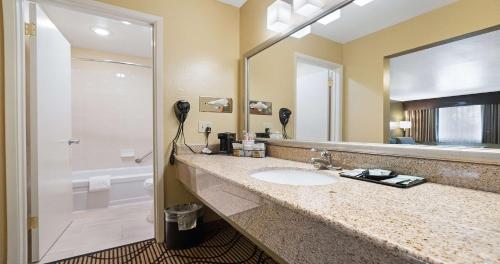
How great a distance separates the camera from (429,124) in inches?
36.7

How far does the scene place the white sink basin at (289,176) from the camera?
1.17 meters

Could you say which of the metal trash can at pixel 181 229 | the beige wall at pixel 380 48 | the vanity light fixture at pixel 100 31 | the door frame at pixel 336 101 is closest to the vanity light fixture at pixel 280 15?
the door frame at pixel 336 101

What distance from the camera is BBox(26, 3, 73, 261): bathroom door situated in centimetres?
152

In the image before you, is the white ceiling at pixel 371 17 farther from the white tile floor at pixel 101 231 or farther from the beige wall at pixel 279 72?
the white tile floor at pixel 101 231

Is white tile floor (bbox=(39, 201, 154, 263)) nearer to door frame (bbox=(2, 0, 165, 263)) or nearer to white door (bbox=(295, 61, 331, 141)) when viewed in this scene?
door frame (bbox=(2, 0, 165, 263))

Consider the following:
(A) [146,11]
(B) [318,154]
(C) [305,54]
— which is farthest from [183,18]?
(B) [318,154]

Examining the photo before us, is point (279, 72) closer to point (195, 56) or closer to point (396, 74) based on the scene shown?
A: point (195, 56)

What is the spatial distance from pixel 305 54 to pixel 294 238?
126 centimetres

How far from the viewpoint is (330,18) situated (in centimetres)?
132

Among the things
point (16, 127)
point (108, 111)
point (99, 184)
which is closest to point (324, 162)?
point (16, 127)

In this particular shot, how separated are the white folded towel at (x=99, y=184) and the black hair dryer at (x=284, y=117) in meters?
2.25

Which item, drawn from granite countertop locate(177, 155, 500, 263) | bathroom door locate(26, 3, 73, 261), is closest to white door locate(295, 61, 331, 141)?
granite countertop locate(177, 155, 500, 263)

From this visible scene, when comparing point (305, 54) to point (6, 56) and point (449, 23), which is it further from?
point (6, 56)

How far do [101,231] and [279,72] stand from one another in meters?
2.11
